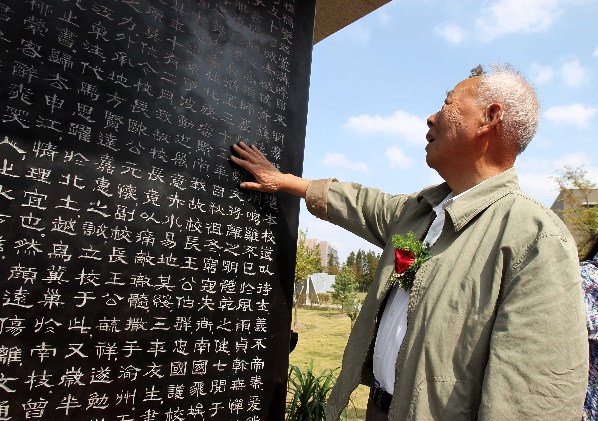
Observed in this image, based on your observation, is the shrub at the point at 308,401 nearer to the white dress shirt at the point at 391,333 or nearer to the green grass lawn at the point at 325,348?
the green grass lawn at the point at 325,348

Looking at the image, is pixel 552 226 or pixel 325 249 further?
pixel 325 249

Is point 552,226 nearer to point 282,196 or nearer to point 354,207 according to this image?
point 354,207

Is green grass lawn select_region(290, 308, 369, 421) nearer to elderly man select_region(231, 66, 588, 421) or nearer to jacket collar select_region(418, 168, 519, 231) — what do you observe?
elderly man select_region(231, 66, 588, 421)

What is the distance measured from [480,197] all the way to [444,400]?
763mm

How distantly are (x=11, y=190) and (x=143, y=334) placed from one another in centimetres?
72

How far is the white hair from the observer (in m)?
1.71

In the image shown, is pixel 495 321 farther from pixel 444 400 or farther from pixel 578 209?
pixel 578 209

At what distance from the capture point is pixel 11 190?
55.8 inches

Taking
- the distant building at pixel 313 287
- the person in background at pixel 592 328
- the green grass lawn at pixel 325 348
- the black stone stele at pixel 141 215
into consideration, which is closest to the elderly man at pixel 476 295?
the black stone stele at pixel 141 215

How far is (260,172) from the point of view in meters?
2.09

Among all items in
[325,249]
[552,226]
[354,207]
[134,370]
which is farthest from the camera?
[325,249]

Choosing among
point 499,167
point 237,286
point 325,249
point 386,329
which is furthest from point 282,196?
point 325,249

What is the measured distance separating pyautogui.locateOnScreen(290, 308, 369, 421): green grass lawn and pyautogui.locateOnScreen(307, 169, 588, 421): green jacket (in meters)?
4.28

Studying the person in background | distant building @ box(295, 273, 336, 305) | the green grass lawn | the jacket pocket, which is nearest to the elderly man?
the jacket pocket
